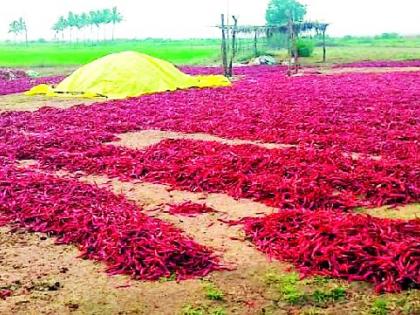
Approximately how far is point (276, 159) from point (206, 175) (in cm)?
114

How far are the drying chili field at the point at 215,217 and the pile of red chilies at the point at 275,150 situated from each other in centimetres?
3

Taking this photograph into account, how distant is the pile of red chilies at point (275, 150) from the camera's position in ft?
24.6

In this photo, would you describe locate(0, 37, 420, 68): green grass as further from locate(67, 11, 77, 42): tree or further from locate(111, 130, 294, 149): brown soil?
locate(67, 11, 77, 42): tree

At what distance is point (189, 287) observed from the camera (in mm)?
5359

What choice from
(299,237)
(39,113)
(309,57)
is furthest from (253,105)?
(309,57)

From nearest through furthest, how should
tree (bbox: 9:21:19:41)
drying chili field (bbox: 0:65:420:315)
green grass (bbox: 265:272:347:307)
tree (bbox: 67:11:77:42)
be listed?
1. green grass (bbox: 265:272:347:307)
2. drying chili field (bbox: 0:65:420:315)
3. tree (bbox: 67:11:77:42)
4. tree (bbox: 9:21:19:41)

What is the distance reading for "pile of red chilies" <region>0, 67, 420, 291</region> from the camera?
7.50m

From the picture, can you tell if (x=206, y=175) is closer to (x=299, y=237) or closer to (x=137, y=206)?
(x=137, y=206)

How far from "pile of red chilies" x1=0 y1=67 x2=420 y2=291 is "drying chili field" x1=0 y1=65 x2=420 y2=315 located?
0.03 metres

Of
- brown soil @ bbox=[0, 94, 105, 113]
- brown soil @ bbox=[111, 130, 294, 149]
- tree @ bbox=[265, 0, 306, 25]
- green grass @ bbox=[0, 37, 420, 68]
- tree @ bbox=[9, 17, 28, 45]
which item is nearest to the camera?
brown soil @ bbox=[111, 130, 294, 149]

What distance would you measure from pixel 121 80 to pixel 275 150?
13748 millimetres

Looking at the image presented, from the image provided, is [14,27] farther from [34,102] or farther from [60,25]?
[34,102]

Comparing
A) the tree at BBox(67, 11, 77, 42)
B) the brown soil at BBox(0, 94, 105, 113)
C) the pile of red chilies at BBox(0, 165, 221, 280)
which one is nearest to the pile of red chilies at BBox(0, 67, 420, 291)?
the pile of red chilies at BBox(0, 165, 221, 280)

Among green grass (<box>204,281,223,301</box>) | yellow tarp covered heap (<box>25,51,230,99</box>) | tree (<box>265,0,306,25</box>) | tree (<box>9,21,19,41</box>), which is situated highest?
tree (<box>9,21,19,41</box>)
